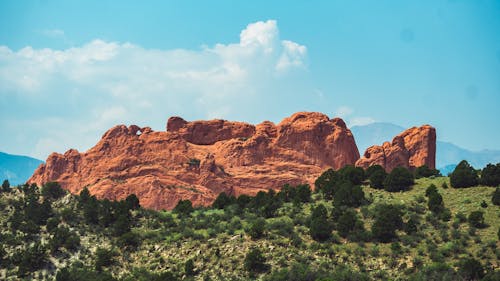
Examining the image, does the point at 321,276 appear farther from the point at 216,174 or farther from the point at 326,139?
the point at 326,139

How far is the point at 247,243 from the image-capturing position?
75188mm

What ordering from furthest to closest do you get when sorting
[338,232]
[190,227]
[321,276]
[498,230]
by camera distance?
[190,227] → [338,232] → [498,230] → [321,276]

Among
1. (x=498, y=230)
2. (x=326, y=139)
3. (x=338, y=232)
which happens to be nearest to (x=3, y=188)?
(x=338, y=232)

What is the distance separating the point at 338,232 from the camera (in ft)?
252

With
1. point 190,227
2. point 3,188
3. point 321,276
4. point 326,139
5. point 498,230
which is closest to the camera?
point 321,276

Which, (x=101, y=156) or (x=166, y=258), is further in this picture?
(x=101, y=156)

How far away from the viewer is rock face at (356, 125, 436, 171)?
443ft

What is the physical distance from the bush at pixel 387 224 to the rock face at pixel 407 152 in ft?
186

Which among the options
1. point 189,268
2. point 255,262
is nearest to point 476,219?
point 255,262

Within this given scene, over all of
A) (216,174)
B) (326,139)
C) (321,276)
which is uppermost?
(326,139)

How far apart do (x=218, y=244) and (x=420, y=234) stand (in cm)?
1981

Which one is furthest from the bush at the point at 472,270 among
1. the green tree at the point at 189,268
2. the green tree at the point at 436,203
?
the green tree at the point at 189,268

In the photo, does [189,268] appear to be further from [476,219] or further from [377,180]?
[377,180]

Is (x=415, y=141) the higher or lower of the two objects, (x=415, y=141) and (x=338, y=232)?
the higher
